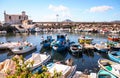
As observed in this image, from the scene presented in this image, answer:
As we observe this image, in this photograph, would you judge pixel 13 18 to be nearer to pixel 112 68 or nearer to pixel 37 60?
pixel 37 60

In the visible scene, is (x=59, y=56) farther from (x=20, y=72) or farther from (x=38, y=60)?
(x=20, y=72)

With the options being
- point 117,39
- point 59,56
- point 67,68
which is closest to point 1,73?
point 67,68

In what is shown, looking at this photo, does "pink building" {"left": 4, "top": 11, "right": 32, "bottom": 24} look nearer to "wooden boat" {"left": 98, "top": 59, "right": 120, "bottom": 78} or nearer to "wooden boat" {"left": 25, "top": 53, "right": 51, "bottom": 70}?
"wooden boat" {"left": 25, "top": 53, "right": 51, "bottom": 70}

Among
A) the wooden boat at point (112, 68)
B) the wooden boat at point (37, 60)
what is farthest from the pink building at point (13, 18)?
the wooden boat at point (112, 68)

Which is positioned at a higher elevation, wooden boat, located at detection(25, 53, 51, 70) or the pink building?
the pink building

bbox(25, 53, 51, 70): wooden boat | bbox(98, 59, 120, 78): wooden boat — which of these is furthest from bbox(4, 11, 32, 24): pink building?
bbox(98, 59, 120, 78): wooden boat

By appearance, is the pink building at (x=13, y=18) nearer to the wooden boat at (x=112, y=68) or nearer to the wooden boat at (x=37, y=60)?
the wooden boat at (x=37, y=60)

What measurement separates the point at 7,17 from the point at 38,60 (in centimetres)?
9955

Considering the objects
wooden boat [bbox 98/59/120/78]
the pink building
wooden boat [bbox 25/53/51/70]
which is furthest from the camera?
the pink building

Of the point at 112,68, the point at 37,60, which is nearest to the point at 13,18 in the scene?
the point at 37,60

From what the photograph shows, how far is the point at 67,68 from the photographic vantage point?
15570 millimetres

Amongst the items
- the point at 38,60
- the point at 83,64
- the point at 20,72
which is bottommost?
the point at 83,64

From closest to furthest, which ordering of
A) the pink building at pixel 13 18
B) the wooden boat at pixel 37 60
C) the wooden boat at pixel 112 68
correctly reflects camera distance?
the wooden boat at pixel 112 68 → the wooden boat at pixel 37 60 → the pink building at pixel 13 18

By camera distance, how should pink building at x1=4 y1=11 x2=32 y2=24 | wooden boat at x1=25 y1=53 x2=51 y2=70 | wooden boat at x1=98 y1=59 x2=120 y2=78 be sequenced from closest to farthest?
wooden boat at x1=98 y1=59 x2=120 y2=78
wooden boat at x1=25 y1=53 x2=51 y2=70
pink building at x1=4 y1=11 x2=32 y2=24
